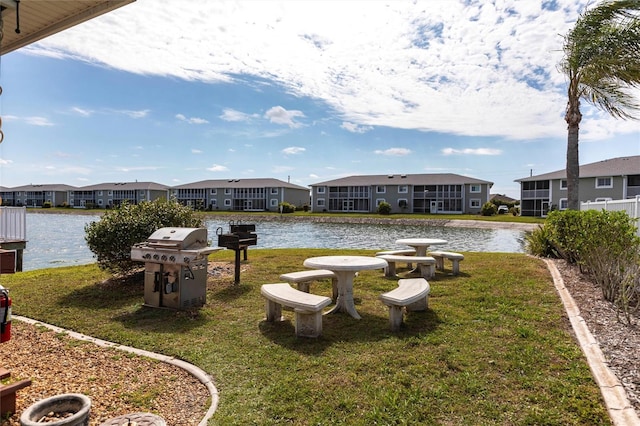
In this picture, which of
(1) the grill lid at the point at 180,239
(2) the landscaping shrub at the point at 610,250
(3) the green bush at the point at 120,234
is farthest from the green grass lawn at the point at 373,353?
(1) the grill lid at the point at 180,239

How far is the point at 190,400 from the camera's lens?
370 centimetres

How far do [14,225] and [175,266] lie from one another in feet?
14.5

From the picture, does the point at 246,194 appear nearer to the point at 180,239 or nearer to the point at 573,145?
the point at 573,145

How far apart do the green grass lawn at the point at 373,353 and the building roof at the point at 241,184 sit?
57126 millimetres

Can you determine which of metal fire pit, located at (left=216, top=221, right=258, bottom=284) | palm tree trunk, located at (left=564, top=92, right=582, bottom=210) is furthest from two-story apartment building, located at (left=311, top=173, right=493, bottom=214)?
metal fire pit, located at (left=216, top=221, right=258, bottom=284)

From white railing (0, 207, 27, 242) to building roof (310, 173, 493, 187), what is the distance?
51.3 metres

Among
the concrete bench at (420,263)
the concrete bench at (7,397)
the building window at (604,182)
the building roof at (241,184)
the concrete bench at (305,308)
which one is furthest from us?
the building roof at (241,184)

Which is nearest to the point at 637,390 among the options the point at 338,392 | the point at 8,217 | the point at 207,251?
the point at 338,392

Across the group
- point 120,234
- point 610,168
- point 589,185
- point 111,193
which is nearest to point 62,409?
point 120,234

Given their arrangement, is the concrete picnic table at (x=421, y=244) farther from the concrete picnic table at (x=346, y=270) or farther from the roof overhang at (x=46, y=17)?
the roof overhang at (x=46, y=17)

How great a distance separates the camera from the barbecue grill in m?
6.39

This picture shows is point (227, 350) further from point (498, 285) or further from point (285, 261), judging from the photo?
point (285, 261)

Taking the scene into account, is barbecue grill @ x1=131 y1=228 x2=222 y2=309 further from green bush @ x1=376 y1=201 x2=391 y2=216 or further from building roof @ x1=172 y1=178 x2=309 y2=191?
building roof @ x1=172 y1=178 x2=309 y2=191

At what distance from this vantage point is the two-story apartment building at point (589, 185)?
3747 centimetres
